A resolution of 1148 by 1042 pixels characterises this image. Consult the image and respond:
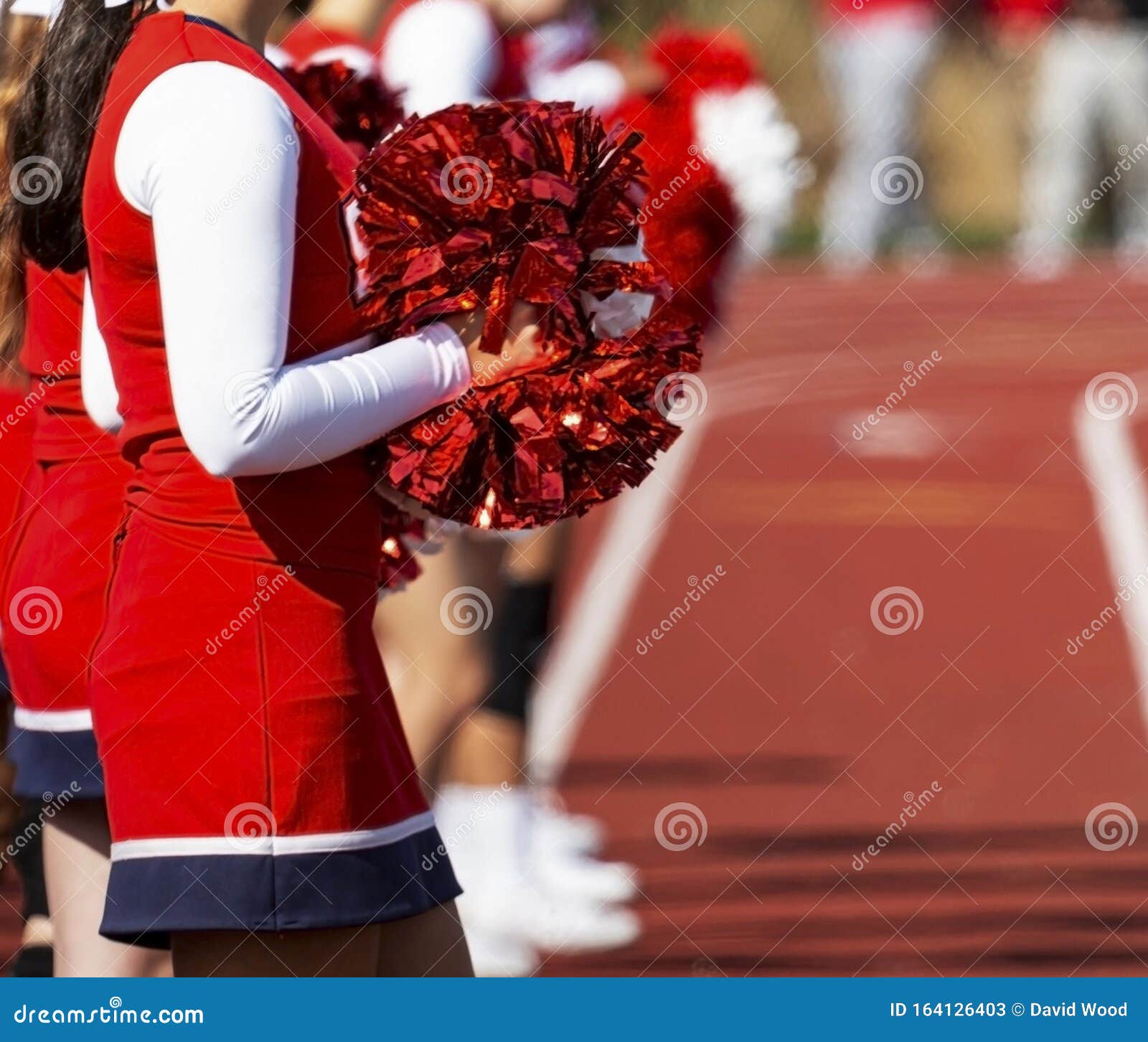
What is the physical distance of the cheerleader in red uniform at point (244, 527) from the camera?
235cm

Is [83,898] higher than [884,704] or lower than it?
lower

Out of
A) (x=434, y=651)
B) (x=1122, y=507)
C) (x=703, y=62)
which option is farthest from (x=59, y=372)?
(x=1122, y=507)

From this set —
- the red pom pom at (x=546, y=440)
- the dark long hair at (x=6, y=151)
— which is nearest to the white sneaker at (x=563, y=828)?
the dark long hair at (x=6, y=151)

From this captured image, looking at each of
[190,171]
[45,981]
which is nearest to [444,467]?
[190,171]

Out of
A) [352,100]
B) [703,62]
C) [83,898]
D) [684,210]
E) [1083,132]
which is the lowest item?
[83,898]

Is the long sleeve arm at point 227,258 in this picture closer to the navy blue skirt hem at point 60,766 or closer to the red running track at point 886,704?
the navy blue skirt hem at point 60,766

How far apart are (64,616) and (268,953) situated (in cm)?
89

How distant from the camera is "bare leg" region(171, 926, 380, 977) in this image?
2.48 m

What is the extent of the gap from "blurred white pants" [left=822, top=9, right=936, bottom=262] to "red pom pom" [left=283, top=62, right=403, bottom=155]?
17.1 m

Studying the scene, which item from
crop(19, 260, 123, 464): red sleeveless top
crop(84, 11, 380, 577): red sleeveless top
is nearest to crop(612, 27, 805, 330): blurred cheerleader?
crop(19, 260, 123, 464): red sleeveless top

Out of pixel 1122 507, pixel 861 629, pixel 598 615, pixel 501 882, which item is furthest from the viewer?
pixel 1122 507

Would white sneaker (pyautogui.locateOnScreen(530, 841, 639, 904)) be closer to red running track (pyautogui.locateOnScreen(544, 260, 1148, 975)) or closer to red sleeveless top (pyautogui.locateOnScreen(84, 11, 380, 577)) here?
red running track (pyautogui.locateOnScreen(544, 260, 1148, 975))

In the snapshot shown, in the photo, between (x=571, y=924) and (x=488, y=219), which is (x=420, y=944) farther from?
(x=571, y=924)

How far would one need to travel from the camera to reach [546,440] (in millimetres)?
2650
